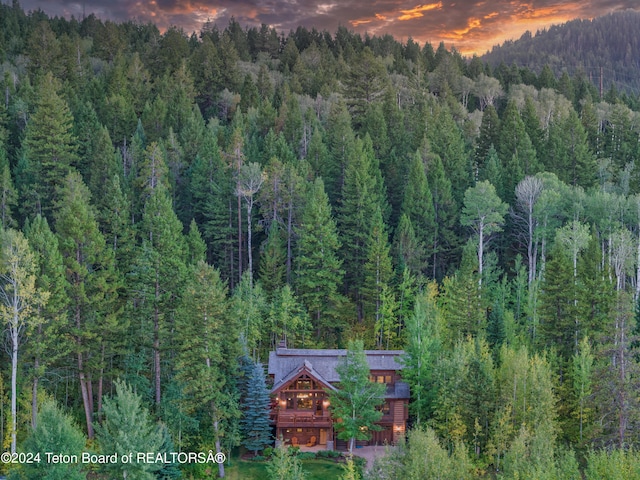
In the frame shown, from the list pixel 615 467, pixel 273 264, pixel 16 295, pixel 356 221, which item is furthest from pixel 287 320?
pixel 615 467

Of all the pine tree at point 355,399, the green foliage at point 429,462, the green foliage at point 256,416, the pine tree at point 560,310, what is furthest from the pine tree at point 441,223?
the green foliage at point 429,462

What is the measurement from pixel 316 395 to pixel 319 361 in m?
2.83

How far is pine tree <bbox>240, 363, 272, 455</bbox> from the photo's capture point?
163 ft

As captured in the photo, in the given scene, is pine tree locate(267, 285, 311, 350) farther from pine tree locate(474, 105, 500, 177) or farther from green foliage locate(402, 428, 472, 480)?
pine tree locate(474, 105, 500, 177)

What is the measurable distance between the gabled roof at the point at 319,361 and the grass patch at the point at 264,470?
6749 millimetres

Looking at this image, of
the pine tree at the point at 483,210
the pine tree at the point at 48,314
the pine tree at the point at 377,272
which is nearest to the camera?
the pine tree at the point at 48,314

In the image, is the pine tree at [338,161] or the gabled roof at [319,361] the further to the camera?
the pine tree at [338,161]

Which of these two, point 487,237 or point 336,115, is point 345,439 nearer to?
point 487,237

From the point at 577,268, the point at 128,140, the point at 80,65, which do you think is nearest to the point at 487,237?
the point at 577,268

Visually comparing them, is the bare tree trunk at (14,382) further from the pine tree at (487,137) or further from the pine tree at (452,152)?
the pine tree at (487,137)

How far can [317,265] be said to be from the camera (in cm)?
6159

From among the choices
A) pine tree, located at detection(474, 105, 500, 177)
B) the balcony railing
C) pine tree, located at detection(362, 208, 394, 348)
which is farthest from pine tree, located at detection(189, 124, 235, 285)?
pine tree, located at detection(474, 105, 500, 177)

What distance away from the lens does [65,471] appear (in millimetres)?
36188

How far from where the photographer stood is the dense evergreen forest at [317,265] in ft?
146
